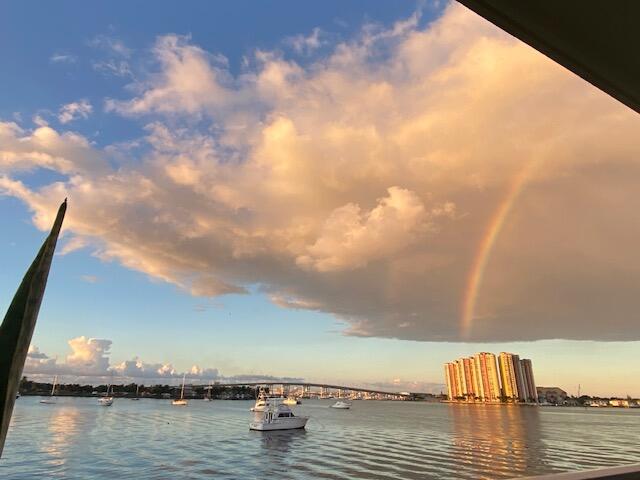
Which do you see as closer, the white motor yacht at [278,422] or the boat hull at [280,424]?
the boat hull at [280,424]

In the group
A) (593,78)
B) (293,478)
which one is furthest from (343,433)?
(593,78)

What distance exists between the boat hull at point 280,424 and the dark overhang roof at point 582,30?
1516 inches

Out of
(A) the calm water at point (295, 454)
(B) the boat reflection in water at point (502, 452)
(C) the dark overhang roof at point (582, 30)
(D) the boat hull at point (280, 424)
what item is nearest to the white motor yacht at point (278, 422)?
(D) the boat hull at point (280, 424)

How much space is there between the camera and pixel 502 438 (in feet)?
116

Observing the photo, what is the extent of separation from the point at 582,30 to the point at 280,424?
1558 inches

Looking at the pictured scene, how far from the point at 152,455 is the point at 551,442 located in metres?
28.0

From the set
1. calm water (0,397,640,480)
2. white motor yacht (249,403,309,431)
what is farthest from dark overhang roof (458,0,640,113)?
white motor yacht (249,403,309,431)

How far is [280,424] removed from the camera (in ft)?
124

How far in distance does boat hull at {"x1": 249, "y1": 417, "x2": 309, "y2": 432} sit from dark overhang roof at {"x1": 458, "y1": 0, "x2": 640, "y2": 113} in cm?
3850

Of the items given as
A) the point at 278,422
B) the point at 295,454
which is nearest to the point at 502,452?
the point at 295,454

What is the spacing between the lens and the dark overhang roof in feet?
6.86

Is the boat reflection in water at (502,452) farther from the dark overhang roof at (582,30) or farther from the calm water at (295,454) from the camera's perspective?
the dark overhang roof at (582,30)

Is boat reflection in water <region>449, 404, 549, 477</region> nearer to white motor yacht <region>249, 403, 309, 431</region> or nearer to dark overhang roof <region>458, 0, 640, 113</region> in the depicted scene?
white motor yacht <region>249, 403, 309, 431</region>

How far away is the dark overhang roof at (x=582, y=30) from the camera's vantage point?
2092mm
